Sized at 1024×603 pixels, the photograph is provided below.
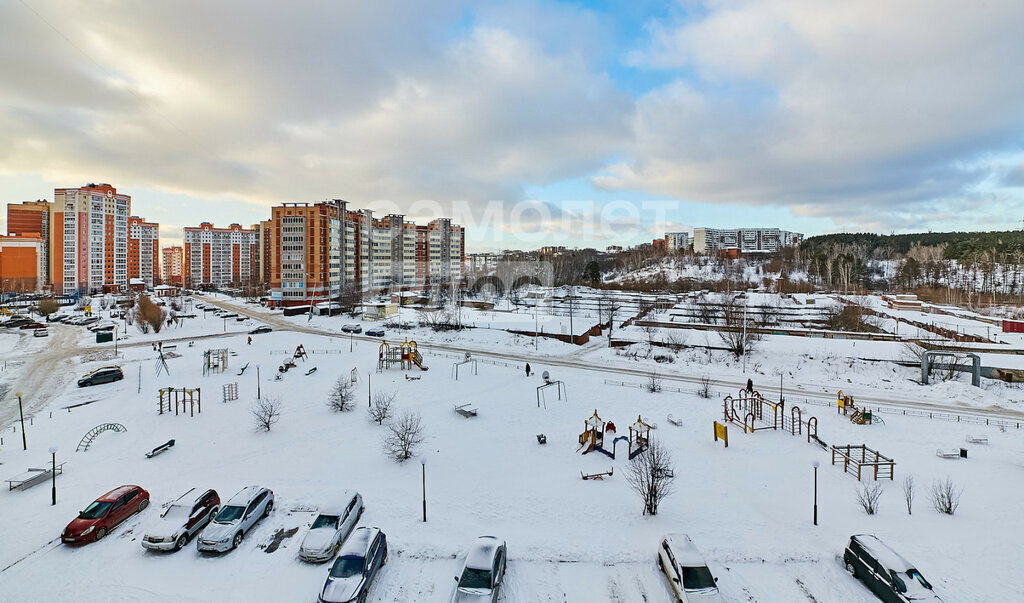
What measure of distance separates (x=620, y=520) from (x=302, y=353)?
28.4 metres

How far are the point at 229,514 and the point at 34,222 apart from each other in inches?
4571

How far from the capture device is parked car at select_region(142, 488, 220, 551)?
10.0 m

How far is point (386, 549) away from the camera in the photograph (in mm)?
10164

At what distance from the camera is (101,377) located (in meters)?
26.1

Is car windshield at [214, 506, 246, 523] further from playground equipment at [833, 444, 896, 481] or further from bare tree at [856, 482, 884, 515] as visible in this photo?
playground equipment at [833, 444, 896, 481]

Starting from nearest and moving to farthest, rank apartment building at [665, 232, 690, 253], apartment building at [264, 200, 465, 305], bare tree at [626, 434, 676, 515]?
bare tree at [626, 434, 676, 515] → apartment building at [264, 200, 465, 305] → apartment building at [665, 232, 690, 253]

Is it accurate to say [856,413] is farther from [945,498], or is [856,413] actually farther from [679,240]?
[679,240]

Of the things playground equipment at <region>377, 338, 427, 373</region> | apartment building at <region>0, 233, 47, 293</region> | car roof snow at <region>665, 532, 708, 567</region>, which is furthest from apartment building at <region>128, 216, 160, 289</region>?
car roof snow at <region>665, 532, 708, 567</region>

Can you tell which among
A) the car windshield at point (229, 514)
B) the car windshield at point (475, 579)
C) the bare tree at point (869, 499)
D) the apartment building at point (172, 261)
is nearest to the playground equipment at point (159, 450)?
the car windshield at point (229, 514)

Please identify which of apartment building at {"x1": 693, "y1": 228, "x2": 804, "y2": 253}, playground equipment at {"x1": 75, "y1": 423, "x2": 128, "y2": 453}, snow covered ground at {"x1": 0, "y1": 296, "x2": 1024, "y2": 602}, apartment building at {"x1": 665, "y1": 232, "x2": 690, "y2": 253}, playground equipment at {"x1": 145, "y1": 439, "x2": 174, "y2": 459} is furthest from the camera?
apartment building at {"x1": 665, "y1": 232, "x2": 690, "y2": 253}

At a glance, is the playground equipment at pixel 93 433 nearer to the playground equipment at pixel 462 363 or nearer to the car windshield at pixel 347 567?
the car windshield at pixel 347 567

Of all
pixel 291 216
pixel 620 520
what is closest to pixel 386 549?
pixel 620 520

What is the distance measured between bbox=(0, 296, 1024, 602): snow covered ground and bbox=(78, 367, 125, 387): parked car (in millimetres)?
905

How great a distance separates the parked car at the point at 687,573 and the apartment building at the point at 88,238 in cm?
11349
